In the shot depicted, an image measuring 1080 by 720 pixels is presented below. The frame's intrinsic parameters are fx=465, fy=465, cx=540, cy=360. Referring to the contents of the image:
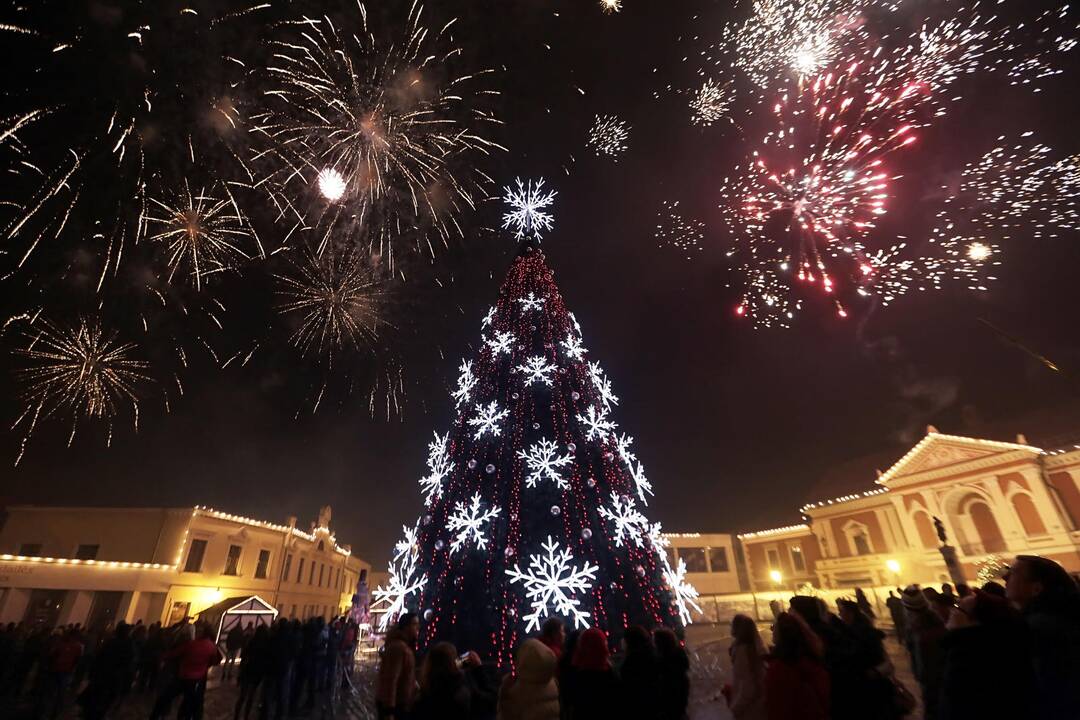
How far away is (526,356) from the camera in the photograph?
39.7 ft

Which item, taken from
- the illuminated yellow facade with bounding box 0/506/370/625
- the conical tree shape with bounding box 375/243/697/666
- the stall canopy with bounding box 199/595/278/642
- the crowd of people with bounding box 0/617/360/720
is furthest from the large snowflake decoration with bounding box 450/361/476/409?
the illuminated yellow facade with bounding box 0/506/370/625

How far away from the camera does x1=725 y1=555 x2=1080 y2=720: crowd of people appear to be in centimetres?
258

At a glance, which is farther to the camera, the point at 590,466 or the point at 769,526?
the point at 769,526

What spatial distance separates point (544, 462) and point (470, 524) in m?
2.02

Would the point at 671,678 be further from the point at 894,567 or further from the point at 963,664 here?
the point at 894,567

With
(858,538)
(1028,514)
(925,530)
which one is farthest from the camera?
(858,538)

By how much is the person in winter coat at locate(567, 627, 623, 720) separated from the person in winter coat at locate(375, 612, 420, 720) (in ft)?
5.89

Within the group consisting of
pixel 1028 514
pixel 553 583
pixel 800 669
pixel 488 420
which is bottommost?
pixel 800 669

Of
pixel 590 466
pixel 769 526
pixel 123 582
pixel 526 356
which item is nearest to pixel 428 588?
pixel 590 466

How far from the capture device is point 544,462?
1027cm

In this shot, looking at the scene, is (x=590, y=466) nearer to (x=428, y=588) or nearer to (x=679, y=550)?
(x=428, y=588)

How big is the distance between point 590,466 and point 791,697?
7.76m

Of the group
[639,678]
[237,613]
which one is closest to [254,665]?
[639,678]

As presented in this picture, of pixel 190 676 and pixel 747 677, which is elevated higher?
pixel 747 677
